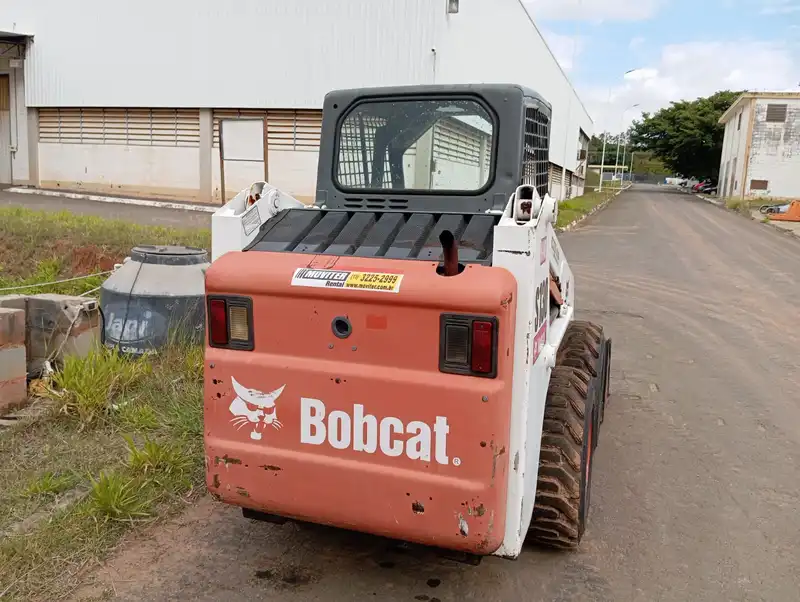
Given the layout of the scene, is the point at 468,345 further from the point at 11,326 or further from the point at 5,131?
the point at 5,131

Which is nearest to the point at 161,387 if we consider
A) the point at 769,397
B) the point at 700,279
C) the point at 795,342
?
the point at 769,397

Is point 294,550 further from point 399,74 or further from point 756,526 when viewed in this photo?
point 399,74

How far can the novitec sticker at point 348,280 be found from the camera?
2.95 meters

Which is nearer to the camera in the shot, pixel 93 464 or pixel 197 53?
pixel 93 464

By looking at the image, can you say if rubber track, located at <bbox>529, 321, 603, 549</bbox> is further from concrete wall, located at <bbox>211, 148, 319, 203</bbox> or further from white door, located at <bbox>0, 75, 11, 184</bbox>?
white door, located at <bbox>0, 75, 11, 184</bbox>

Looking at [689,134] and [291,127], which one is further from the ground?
[689,134]

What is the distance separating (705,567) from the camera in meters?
3.73

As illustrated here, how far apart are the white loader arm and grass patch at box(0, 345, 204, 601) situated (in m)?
1.54

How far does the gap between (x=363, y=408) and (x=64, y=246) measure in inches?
357

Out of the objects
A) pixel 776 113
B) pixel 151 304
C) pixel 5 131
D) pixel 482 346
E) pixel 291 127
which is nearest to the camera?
pixel 482 346

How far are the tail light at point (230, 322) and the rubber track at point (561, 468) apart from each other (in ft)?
4.94

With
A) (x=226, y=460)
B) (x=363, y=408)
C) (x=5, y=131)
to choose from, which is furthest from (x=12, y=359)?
(x=5, y=131)

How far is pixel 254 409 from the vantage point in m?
3.22

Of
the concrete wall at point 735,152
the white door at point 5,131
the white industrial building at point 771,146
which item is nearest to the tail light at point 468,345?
the white door at point 5,131
